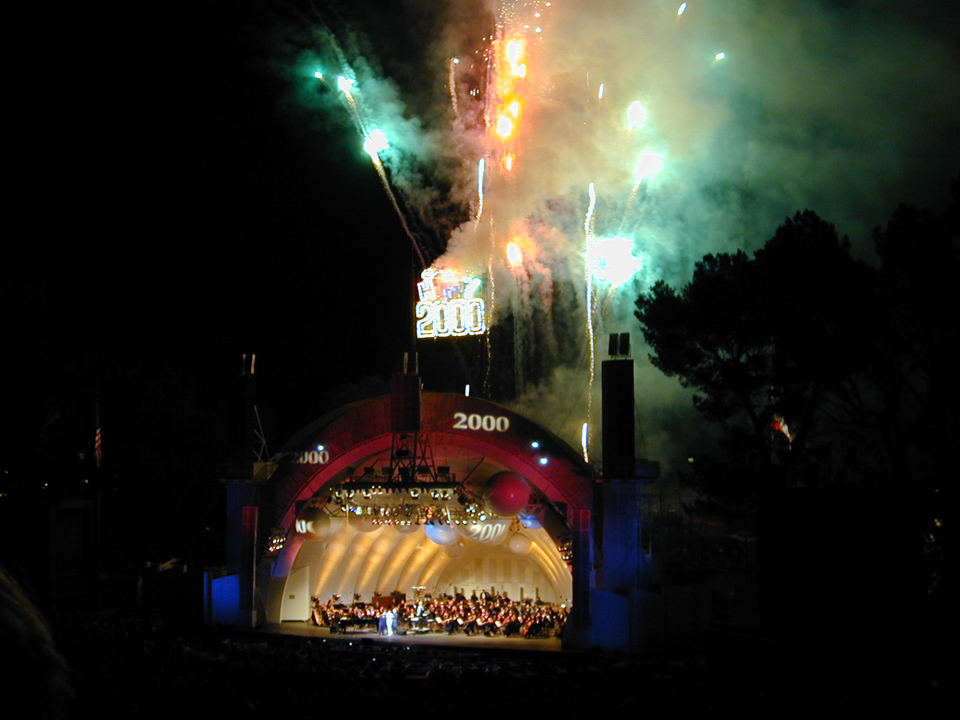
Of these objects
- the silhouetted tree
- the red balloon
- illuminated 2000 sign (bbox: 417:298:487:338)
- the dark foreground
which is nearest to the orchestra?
the red balloon

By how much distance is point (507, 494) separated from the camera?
22812mm

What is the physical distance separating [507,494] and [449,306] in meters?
8.25

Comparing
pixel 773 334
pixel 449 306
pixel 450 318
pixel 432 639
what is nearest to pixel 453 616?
pixel 432 639

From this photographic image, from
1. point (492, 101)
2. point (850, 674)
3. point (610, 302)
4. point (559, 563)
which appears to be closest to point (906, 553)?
point (850, 674)

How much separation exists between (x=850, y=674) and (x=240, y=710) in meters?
8.21

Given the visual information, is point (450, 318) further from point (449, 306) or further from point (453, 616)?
point (453, 616)

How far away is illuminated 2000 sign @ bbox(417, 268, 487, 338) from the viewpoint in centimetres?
2869

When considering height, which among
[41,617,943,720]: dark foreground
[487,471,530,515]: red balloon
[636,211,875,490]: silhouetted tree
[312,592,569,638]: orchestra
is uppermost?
[636,211,875,490]: silhouetted tree

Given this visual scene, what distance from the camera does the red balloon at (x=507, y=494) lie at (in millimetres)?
22834

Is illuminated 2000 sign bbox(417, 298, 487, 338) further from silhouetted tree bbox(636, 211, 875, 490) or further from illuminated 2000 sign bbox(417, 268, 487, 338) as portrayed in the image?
silhouetted tree bbox(636, 211, 875, 490)

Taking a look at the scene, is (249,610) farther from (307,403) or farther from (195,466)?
(307,403)

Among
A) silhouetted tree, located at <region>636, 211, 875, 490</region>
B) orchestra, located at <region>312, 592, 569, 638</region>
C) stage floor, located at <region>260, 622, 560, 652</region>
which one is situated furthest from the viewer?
orchestra, located at <region>312, 592, 569, 638</region>

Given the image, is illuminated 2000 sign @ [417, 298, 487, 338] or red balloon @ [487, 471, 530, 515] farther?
illuminated 2000 sign @ [417, 298, 487, 338]

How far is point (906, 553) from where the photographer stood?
14586 mm
